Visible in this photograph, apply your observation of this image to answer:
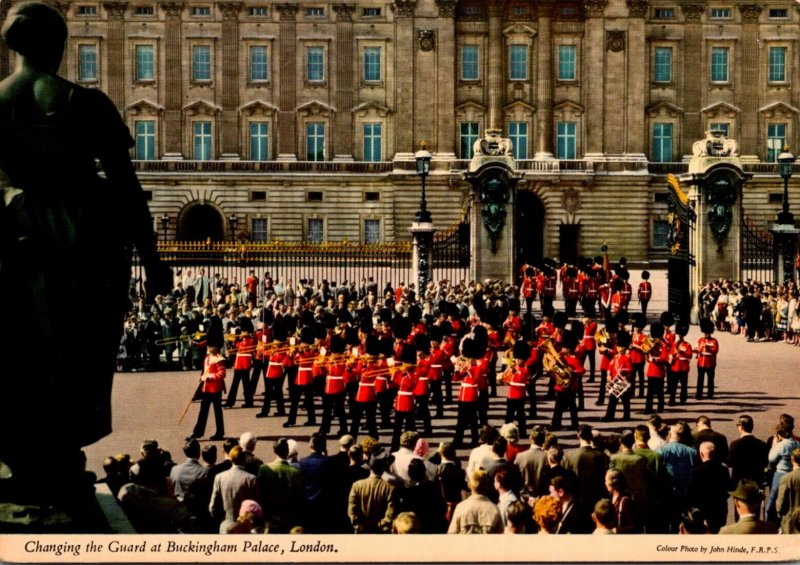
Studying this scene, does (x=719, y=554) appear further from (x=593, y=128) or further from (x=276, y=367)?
(x=593, y=128)

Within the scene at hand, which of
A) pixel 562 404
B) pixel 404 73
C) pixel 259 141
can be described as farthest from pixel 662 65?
pixel 562 404

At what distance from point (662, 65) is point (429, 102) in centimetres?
975

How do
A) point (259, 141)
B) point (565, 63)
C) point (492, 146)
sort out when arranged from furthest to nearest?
1. point (259, 141)
2. point (565, 63)
3. point (492, 146)

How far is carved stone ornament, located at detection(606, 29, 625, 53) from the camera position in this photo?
162 ft

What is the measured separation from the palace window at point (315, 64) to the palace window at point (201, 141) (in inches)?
181

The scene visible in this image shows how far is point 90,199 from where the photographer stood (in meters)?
5.95

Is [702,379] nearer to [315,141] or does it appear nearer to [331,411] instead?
[331,411]

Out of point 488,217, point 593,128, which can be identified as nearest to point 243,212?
point 593,128

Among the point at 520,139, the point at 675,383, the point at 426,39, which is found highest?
the point at 426,39

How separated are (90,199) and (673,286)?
2484 cm

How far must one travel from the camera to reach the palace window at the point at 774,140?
50594mm

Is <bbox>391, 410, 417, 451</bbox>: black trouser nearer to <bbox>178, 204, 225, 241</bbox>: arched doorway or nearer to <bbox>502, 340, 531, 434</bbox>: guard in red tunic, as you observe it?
<bbox>502, 340, 531, 434</bbox>: guard in red tunic

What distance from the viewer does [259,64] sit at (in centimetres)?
5006

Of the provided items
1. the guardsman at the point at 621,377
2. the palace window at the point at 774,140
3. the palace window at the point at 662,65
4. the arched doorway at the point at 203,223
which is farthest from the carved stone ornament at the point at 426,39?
the guardsman at the point at 621,377
